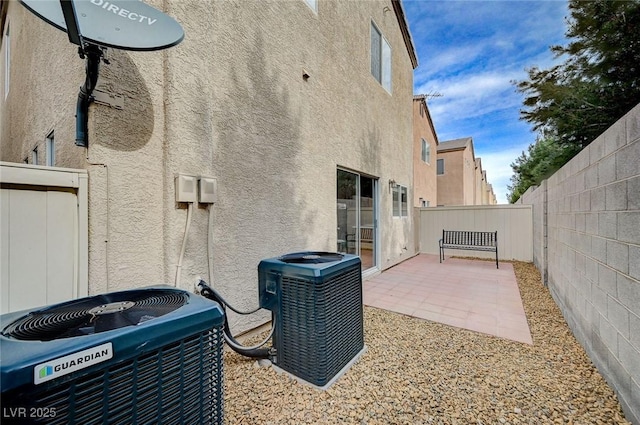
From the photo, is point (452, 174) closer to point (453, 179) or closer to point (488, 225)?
point (453, 179)

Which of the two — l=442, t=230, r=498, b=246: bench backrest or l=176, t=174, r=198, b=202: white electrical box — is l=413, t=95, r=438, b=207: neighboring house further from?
l=176, t=174, r=198, b=202: white electrical box

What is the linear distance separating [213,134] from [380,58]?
6.03 meters

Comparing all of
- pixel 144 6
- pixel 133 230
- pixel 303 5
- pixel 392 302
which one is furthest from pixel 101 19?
pixel 392 302

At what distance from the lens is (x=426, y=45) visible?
995 centimetres

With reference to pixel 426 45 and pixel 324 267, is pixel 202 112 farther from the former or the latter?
pixel 426 45

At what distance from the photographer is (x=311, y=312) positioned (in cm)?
234

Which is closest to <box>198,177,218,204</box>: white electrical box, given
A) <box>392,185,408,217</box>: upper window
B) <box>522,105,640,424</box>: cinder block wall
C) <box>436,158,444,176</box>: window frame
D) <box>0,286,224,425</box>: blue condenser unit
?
<box>0,286,224,425</box>: blue condenser unit

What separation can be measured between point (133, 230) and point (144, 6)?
1821mm

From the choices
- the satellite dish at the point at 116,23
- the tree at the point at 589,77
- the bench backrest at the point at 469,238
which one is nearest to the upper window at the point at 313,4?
the satellite dish at the point at 116,23

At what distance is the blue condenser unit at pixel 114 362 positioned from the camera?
94cm

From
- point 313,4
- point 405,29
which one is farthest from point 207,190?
point 405,29

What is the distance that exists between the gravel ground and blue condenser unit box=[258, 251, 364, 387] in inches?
7.9

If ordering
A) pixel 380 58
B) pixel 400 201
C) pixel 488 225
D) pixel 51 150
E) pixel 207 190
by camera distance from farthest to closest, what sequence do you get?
1. pixel 488 225
2. pixel 400 201
3. pixel 380 58
4. pixel 51 150
5. pixel 207 190

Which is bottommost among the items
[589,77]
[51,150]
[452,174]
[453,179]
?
[51,150]
